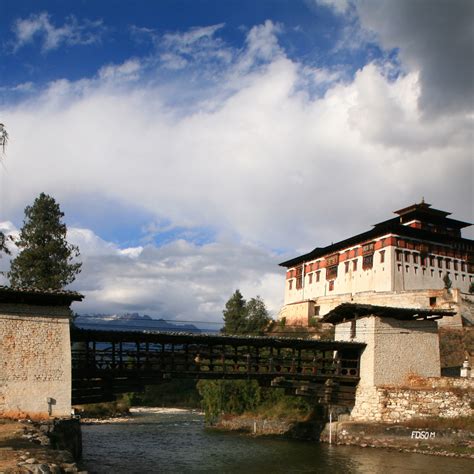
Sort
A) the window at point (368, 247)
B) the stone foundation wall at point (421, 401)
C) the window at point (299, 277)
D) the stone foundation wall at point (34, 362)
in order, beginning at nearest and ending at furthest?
the stone foundation wall at point (34, 362)
the stone foundation wall at point (421, 401)
the window at point (368, 247)
the window at point (299, 277)

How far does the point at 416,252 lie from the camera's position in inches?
2128

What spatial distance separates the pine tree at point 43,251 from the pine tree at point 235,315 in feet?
97.7

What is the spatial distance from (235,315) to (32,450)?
57.0 m

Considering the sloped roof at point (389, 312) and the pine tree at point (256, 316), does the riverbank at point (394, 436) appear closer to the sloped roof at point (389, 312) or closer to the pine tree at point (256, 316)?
the sloped roof at point (389, 312)

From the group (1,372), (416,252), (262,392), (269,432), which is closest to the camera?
(1,372)

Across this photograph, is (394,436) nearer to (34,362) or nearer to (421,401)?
(421,401)

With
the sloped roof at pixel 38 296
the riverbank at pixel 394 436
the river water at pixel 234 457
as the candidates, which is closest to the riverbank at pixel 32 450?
the river water at pixel 234 457

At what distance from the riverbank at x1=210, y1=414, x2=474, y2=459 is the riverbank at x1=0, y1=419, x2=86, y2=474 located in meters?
15.2

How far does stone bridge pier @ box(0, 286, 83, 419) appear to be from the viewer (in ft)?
67.6

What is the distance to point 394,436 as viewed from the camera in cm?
2741

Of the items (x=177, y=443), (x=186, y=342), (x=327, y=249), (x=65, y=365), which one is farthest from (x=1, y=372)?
(x=327, y=249)

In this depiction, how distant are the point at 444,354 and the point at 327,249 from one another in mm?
21677

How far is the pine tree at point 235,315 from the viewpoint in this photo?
67.2 m

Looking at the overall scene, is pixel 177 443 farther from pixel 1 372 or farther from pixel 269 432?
pixel 1 372
